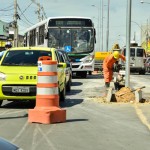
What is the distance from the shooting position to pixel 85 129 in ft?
30.8

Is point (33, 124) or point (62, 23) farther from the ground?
point (62, 23)

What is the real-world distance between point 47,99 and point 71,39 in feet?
57.6

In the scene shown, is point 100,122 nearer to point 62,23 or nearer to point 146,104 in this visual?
point 146,104

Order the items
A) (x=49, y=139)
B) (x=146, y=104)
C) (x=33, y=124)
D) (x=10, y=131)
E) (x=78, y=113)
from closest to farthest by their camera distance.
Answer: (x=49, y=139) < (x=10, y=131) < (x=33, y=124) < (x=78, y=113) < (x=146, y=104)

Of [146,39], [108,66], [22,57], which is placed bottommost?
[108,66]

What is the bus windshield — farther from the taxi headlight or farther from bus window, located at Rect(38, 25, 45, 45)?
the taxi headlight

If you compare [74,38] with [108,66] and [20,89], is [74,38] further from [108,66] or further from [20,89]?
[20,89]

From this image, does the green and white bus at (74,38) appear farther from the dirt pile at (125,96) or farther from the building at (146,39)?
the building at (146,39)

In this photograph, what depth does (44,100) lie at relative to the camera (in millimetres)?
10219

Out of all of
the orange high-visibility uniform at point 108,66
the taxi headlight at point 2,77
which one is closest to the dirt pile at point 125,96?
the orange high-visibility uniform at point 108,66

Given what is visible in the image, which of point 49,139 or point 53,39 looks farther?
point 53,39

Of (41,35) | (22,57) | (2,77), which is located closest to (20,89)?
(2,77)

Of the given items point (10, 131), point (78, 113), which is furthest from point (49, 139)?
point (78, 113)

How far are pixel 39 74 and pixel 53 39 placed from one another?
17068 millimetres
